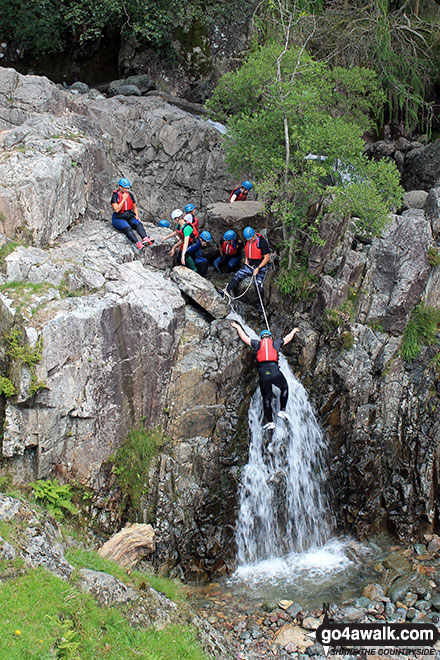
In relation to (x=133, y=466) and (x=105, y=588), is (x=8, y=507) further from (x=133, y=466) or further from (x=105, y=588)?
(x=133, y=466)

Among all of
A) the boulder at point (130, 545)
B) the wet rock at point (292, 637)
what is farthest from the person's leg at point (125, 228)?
the wet rock at point (292, 637)

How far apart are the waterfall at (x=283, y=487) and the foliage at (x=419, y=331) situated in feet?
11.0

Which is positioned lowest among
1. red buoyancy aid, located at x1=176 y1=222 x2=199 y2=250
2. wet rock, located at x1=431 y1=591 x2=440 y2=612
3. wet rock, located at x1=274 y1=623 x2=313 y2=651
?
wet rock, located at x1=274 y1=623 x2=313 y2=651

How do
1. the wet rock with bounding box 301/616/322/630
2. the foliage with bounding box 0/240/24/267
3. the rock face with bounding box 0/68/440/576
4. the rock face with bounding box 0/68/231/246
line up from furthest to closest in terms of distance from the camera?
1. the rock face with bounding box 0/68/231/246
2. the foliage with bounding box 0/240/24/267
3. the rock face with bounding box 0/68/440/576
4. the wet rock with bounding box 301/616/322/630

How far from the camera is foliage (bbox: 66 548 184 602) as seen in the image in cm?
1020

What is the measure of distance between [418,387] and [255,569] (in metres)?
6.77

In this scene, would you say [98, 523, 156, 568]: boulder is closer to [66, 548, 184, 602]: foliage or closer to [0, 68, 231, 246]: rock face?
[66, 548, 184, 602]: foliage

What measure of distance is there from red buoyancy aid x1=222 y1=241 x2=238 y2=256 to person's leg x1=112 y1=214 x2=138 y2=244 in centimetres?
316

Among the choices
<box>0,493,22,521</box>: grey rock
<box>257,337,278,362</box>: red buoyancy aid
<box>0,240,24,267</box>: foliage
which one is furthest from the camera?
<box>257,337,278,362</box>: red buoyancy aid

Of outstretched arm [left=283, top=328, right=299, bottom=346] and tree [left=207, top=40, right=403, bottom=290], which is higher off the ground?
tree [left=207, top=40, right=403, bottom=290]

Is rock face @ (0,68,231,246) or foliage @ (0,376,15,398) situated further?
rock face @ (0,68,231,246)

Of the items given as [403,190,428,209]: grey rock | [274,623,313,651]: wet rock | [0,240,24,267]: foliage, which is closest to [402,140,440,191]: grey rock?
[403,190,428,209]: grey rock

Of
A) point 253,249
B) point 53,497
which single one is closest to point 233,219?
point 253,249

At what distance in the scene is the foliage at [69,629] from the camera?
25.2 ft
